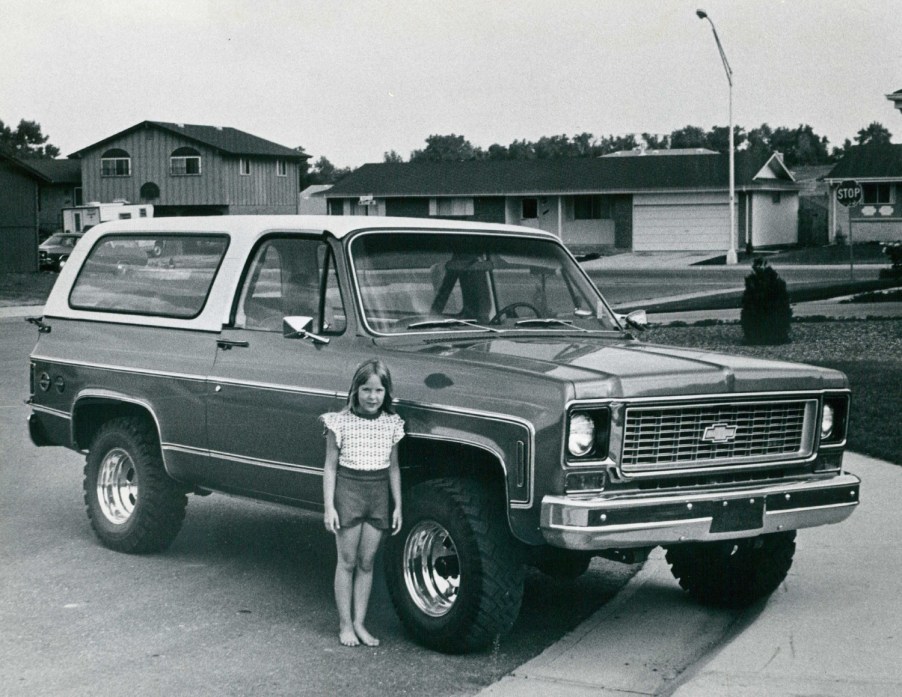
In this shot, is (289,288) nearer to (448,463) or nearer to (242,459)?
(242,459)

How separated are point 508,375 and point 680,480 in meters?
0.87

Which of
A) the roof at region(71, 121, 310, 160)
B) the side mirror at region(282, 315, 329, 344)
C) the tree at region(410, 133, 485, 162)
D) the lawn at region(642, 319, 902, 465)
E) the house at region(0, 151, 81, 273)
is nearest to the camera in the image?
the side mirror at region(282, 315, 329, 344)

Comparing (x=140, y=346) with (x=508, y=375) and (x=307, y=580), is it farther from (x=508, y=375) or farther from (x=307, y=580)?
(x=508, y=375)

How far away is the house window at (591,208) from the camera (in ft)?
201

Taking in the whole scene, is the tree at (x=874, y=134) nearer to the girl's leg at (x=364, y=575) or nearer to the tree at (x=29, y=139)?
the tree at (x=29, y=139)

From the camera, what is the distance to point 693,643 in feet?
22.2

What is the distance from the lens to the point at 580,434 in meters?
5.98

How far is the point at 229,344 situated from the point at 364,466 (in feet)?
5.07

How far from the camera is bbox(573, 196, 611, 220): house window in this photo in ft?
201

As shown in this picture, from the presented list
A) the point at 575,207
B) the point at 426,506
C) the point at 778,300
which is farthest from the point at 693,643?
the point at 575,207

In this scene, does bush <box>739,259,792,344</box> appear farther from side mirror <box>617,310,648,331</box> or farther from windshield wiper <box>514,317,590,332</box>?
windshield wiper <box>514,317,590,332</box>

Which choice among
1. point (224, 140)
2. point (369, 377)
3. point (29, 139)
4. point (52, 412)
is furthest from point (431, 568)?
point (29, 139)

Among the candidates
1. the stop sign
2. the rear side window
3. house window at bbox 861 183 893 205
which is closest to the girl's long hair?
the rear side window

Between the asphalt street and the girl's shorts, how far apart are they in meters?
0.60
